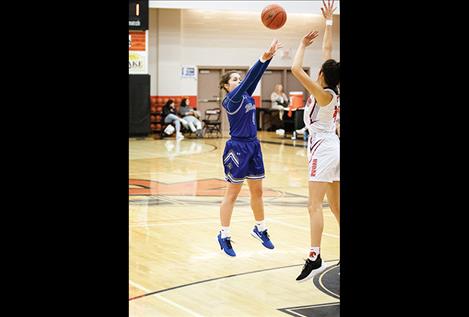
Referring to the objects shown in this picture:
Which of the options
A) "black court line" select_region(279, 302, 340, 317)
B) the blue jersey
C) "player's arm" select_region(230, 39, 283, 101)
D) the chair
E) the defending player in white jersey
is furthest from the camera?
the chair

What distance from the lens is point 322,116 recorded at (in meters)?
5.50

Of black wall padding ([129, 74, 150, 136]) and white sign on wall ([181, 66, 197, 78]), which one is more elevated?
white sign on wall ([181, 66, 197, 78])

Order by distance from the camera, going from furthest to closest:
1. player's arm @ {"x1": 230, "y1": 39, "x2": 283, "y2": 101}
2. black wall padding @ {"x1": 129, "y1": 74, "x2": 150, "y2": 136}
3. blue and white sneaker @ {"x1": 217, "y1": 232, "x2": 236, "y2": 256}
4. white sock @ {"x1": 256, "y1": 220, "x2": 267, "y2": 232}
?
black wall padding @ {"x1": 129, "y1": 74, "x2": 150, "y2": 136} → white sock @ {"x1": 256, "y1": 220, "x2": 267, "y2": 232} → blue and white sneaker @ {"x1": 217, "y1": 232, "x2": 236, "y2": 256} → player's arm @ {"x1": 230, "y1": 39, "x2": 283, "y2": 101}

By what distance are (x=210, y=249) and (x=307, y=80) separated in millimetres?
2479

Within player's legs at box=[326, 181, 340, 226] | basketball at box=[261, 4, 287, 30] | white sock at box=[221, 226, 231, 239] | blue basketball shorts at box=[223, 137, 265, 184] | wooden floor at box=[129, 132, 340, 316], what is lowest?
wooden floor at box=[129, 132, 340, 316]

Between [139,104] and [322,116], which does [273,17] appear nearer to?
[322,116]

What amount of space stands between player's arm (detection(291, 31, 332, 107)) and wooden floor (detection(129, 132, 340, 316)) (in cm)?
147

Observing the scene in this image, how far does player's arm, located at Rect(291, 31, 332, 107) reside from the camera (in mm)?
5168

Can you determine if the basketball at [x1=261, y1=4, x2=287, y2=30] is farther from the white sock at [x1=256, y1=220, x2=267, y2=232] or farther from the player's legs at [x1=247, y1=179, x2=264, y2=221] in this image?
the white sock at [x1=256, y1=220, x2=267, y2=232]

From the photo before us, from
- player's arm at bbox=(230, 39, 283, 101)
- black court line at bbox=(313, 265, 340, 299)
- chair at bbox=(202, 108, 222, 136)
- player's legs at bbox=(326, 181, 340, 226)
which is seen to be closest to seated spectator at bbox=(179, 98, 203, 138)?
chair at bbox=(202, 108, 222, 136)
